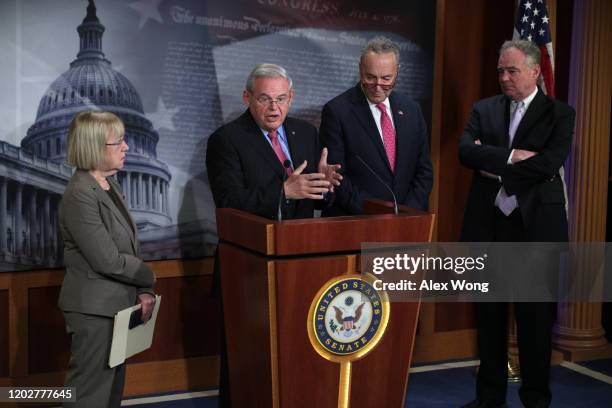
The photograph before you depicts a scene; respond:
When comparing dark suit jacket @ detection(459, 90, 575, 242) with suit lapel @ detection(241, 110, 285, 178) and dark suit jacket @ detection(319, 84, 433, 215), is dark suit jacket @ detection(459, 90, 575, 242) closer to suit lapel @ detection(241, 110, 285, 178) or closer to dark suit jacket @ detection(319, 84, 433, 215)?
dark suit jacket @ detection(319, 84, 433, 215)

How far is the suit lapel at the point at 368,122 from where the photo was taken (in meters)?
3.97

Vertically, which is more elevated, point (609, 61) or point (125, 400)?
point (609, 61)

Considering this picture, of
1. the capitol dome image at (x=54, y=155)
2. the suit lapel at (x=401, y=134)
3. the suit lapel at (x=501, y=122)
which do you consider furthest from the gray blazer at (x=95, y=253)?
the suit lapel at (x=501, y=122)

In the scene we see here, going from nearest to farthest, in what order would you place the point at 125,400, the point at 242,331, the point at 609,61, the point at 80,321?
the point at 242,331
the point at 80,321
the point at 125,400
the point at 609,61

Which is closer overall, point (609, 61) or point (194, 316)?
point (194, 316)

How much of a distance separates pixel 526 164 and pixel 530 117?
0.85 feet

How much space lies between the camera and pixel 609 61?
5.16 m

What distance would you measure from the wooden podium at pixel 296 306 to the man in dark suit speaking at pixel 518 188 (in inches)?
47.3

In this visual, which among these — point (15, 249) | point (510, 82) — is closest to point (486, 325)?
point (510, 82)

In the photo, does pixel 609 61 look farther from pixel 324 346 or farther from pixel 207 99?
pixel 324 346

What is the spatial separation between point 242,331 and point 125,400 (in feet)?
5.63

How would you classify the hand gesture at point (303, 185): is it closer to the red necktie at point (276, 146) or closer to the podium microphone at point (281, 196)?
the podium microphone at point (281, 196)

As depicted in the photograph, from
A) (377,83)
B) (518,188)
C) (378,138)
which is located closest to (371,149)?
(378,138)

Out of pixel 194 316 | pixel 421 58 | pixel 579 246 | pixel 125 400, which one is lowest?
pixel 125 400
